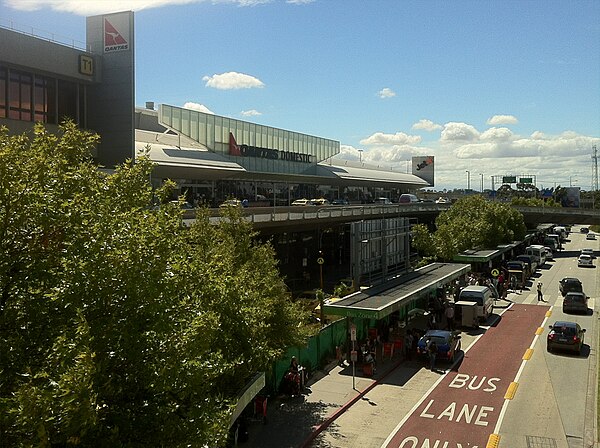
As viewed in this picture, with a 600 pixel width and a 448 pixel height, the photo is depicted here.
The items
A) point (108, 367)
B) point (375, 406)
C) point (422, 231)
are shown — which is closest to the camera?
point (108, 367)

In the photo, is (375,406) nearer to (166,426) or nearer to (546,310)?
(166,426)

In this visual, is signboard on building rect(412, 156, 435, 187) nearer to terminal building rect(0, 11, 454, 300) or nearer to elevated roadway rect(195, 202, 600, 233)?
elevated roadway rect(195, 202, 600, 233)

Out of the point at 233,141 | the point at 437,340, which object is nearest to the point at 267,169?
the point at 233,141

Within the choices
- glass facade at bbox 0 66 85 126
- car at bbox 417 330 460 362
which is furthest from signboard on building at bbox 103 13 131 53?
car at bbox 417 330 460 362

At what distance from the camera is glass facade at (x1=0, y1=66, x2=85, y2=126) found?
36375mm

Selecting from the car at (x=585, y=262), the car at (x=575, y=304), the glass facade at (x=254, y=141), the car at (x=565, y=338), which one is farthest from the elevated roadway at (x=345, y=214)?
the car at (x=585, y=262)

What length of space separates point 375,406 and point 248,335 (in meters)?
7.37

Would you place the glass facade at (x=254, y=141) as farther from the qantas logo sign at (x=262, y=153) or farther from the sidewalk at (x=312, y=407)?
the sidewalk at (x=312, y=407)

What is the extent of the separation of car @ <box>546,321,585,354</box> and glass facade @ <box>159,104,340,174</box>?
4018cm

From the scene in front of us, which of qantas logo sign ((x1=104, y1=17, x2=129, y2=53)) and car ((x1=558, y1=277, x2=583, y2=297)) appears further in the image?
car ((x1=558, y1=277, x2=583, y2=297))

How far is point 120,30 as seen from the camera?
4225cm

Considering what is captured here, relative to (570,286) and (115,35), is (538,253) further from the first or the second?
(115,35)

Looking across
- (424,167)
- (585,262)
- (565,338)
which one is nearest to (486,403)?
(565,338)

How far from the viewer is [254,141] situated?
227 ft
